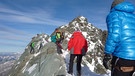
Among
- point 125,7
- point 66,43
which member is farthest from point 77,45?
point 66,43

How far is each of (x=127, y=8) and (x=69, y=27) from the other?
47.2 meters

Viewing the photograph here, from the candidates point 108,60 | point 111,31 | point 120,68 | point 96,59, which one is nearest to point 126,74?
point 120,68

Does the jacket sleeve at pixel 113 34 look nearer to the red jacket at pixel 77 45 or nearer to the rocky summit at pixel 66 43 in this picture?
the red jacket at pixel 77 45

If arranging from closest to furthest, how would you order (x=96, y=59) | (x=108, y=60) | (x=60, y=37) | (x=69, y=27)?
(x=108, y=60) < (x=60, y=37) < (x=96, y=59) < (x=69, y=27)

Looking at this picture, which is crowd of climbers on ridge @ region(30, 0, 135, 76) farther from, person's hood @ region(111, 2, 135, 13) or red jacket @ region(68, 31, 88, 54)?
red jacket @ region(68, 31, 88, 54)

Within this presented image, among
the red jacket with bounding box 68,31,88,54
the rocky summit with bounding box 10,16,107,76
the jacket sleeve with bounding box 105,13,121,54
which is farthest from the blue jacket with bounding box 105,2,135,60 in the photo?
the rocky summit with bounding box 10,16,107,76

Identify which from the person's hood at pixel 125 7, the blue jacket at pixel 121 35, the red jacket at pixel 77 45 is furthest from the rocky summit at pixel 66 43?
the blue jacket at pixel 121 35

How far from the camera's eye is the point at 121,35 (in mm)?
6273

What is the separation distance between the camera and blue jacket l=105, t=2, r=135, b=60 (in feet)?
20.4

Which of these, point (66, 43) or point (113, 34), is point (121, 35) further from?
point (66, 43)

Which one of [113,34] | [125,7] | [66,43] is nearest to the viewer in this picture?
[113,34]

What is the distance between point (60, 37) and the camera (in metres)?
25.1

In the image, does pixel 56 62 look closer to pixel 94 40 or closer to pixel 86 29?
pixel 94 40

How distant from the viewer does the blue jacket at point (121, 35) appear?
6219 mm
